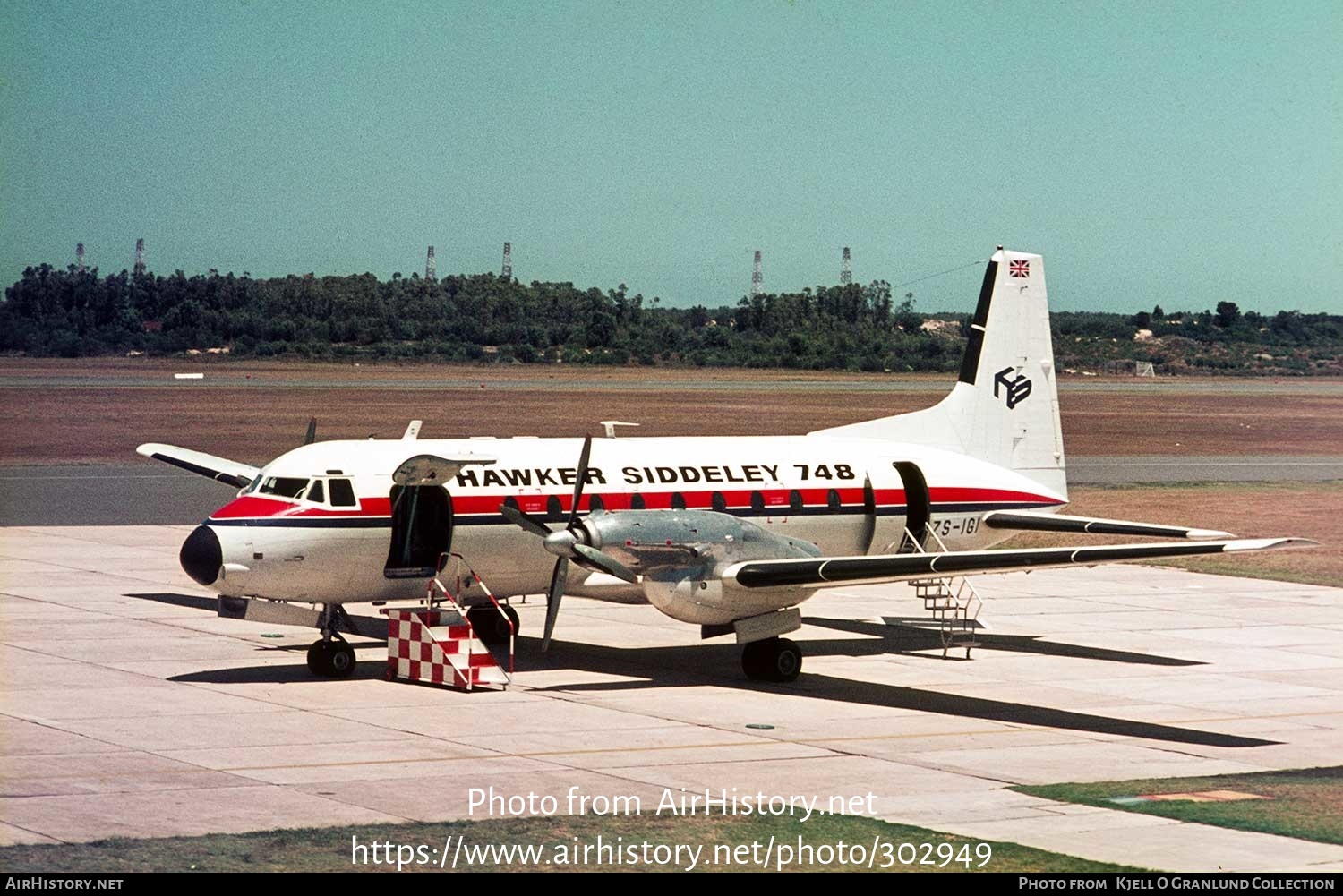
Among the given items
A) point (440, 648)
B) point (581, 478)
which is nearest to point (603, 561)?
point (581, 478)

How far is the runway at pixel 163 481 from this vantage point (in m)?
43.4

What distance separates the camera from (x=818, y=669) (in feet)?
80.6

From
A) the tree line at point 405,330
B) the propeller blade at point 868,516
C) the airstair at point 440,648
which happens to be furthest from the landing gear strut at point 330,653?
the tree line at point 405,330

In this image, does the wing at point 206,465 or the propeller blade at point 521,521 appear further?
the wing at point 206,465

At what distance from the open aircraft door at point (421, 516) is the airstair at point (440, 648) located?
Result: 279 millimetres

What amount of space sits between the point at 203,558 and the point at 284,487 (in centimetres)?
151

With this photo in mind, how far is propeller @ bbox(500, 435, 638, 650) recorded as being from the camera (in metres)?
21.9

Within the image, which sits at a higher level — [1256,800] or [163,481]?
[1256,800]

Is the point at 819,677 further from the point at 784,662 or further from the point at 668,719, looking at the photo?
the point at 668,719

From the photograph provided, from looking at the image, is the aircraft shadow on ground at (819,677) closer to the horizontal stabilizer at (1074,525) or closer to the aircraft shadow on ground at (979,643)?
the aircraft shadow on ground at (979,643)

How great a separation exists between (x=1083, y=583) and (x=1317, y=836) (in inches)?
810

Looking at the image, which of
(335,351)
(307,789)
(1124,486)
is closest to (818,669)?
(307,789)

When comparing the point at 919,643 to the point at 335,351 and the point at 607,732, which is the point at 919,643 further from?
the point at 335,351

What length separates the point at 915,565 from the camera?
2142 cm
